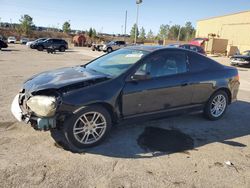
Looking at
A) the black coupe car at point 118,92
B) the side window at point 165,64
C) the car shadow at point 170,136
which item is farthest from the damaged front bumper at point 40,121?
the side window at point 165,64

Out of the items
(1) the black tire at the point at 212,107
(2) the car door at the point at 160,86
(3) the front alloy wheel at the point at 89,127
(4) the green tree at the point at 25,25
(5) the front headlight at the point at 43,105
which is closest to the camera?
(5) the front headlight at the point at 43,105

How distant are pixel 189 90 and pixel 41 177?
3.12 m

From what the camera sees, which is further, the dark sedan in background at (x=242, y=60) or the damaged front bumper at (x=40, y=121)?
the dark sedan in background at (x=242, y=60)

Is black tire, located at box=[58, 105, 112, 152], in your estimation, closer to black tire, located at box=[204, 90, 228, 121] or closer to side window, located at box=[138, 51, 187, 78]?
side window, located at box=[138, 51, 187, 78]

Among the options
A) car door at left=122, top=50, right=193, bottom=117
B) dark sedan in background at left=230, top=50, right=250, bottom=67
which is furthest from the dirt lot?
dark sedan in background at left=230, top=50, right=250, bottom=67

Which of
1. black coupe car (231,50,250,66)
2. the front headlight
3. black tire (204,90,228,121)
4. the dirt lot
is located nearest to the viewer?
the dirt lot

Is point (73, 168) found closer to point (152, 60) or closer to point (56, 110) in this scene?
point (56, 110)

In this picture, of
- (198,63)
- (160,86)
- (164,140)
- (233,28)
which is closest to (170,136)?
(164,140)

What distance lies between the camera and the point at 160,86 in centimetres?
461

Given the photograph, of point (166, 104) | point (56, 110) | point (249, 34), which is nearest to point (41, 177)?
point (56, 110)

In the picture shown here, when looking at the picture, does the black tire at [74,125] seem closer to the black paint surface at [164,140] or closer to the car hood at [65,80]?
the car hood at [65,80]

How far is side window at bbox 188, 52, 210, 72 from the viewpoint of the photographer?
17.0 ft

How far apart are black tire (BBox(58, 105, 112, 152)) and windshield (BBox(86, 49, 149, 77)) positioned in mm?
688

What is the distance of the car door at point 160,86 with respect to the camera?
4.32m
